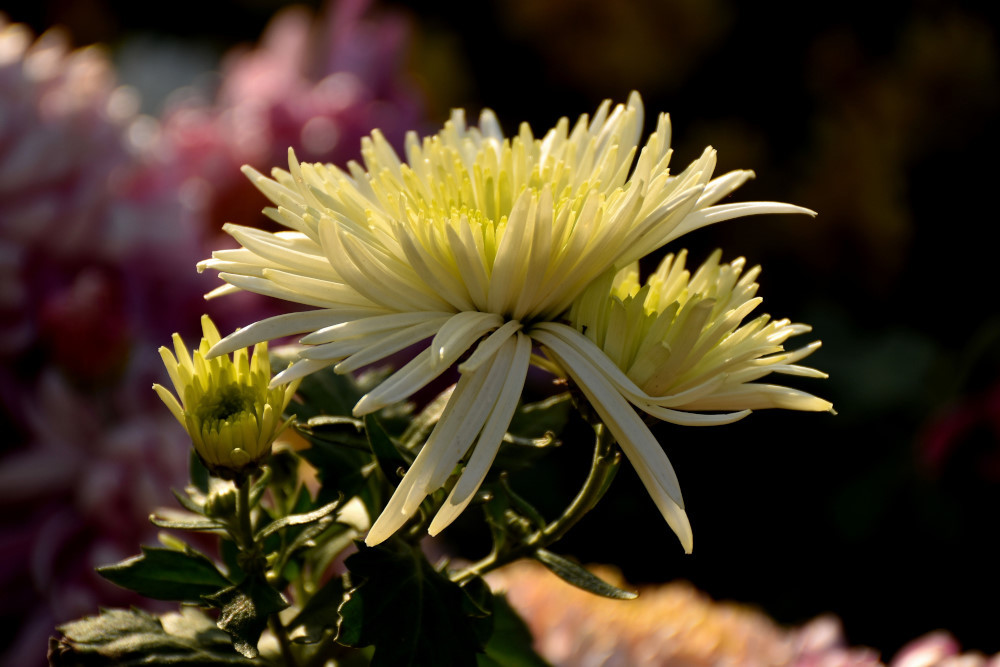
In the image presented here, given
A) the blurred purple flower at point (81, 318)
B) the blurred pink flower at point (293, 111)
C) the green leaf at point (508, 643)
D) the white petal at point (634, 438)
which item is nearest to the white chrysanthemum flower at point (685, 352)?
the white petal at point (634, 438)

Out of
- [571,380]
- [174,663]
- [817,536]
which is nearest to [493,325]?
[571,380]

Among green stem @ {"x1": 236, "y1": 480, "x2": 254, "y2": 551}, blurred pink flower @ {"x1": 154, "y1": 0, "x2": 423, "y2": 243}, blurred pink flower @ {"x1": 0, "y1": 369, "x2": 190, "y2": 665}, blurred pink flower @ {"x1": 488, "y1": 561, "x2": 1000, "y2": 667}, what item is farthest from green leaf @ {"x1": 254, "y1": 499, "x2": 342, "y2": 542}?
blurred pink flower @ {"x1": 154, "y1": 0, "x2": 423, "y2": 243}

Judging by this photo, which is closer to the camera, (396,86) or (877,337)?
(396,86)

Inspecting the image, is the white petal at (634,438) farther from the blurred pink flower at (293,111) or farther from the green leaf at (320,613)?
the blurred pink flower at (293,111)

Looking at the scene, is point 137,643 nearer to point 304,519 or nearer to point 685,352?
point 304,519

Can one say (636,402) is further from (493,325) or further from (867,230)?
(867,230)

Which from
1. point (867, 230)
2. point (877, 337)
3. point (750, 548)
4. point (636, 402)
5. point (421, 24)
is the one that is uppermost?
point (421, 24)

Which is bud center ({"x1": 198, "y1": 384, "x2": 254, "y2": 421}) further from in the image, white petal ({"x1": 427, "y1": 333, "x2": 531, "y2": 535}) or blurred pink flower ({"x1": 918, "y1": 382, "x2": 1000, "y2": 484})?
blurred pink flower ({"x1": 918, "y1": 382, "x2": 1000, "y2": 484})
